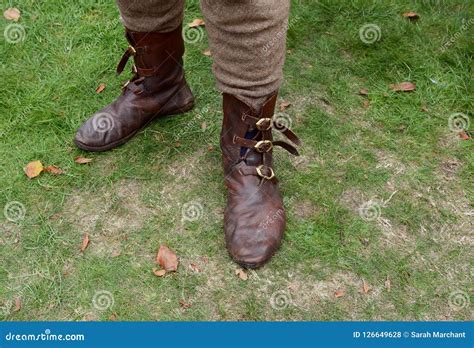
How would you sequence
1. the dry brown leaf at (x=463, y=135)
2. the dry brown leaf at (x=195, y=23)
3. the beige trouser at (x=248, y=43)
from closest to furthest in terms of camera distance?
the beige trouser at (x=248, y=43)
the dry brown leaf at (x=463, y=135)
the dry brown leaf at (x=195, y=23)

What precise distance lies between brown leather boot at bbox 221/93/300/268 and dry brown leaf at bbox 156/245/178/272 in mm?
177

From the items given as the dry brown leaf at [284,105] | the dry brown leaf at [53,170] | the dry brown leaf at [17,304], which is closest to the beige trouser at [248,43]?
the dry brown leaf at [284,105]

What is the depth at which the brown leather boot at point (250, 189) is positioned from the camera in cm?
171

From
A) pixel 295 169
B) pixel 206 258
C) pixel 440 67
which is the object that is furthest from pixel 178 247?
pixel 440 67

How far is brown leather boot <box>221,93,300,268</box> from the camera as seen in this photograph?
1714mm

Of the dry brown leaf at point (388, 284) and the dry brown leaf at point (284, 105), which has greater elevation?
the dry brown leaf at point (284, 105)

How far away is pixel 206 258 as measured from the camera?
5.86 feet

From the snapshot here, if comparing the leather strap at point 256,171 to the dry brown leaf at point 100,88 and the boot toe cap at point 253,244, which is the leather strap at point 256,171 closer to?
the boot toe cap at point 253,244

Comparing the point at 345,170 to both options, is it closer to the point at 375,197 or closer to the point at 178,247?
the point at 375,197

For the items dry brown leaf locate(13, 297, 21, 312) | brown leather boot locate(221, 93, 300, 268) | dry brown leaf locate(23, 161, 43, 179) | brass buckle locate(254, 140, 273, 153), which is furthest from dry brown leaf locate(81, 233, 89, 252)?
brass buckle locate(254, 140, 273, 153)

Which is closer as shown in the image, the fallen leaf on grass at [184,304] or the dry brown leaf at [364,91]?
the fallen leaf on grass at [184,304]

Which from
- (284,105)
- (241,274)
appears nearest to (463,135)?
(284,105)

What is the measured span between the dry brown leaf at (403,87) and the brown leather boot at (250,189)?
73 centimetres

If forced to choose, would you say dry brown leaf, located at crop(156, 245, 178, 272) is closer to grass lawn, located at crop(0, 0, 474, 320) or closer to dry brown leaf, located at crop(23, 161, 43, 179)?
grass lawn, located at crop(0, 0, 474, 320)
